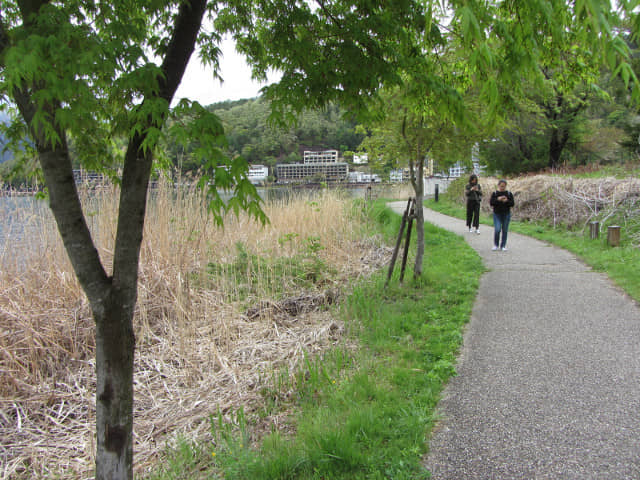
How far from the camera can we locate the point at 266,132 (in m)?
3.41

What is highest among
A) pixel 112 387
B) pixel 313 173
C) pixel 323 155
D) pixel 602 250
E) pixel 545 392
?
pixel 323 155

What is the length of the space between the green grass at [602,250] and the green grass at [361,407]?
2.92 metres

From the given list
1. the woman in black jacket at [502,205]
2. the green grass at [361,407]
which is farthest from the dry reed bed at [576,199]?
the green grass at [361,407]

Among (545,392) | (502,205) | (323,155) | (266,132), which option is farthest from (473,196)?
(266,132)

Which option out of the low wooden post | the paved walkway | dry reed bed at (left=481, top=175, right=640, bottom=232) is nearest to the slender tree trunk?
dry reed bed at (left=481, top=175, right=640, bottom=232)

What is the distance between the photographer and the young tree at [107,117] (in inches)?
62.9

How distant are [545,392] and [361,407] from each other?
156 centimetres

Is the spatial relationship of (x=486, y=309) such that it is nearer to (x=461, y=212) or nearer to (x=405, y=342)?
(x=405, y=342)

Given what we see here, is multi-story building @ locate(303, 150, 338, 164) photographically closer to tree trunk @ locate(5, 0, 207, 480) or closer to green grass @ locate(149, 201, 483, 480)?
green grass @ locate(149, 201, 483, 480)

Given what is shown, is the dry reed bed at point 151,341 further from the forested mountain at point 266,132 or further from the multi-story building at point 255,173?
the multi-story building at point 255,173

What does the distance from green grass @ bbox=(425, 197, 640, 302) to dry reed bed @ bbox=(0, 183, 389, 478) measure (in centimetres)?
458

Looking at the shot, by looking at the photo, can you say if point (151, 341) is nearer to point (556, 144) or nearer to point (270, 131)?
point (270, 131)

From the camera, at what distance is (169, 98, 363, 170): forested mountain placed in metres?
2.30

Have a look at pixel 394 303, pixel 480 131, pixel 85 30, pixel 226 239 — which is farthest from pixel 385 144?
pixel 85 30
